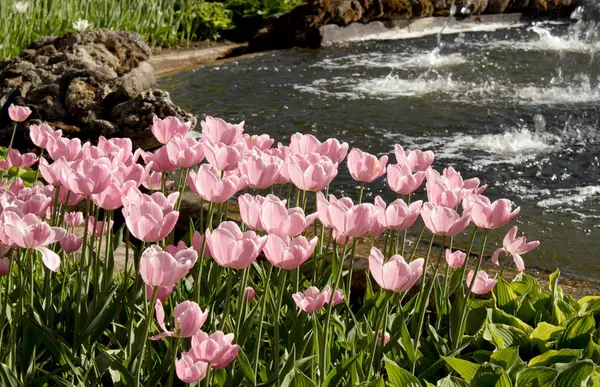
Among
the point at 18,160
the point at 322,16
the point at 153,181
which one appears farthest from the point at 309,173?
the point at 322,16

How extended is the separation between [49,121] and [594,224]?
3.56 metres

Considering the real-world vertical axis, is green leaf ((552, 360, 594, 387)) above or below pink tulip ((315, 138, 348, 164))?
below

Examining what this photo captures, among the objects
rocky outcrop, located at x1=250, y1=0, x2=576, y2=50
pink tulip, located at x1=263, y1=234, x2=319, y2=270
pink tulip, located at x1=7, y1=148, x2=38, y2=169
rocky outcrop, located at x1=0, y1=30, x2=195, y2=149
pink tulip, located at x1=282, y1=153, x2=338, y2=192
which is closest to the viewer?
pink tulip, located at x1=263, y1=234, x2=319, y2=270

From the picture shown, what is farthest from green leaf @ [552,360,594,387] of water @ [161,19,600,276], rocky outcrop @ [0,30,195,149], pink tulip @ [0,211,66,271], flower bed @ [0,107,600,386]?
rocky outcrop @ [0,30,195,149]

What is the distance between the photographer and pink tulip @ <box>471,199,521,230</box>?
7.13 ft

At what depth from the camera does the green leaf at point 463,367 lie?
2.22m

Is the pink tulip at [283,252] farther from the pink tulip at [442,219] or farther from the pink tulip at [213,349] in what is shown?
the pink tulip at [442,219]

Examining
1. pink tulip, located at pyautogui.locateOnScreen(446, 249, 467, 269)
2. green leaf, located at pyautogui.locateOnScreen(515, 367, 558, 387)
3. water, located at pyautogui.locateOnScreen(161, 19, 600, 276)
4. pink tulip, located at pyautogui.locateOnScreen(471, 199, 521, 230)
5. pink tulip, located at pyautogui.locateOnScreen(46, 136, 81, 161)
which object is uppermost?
pink tulip, located at pyautogui.locateOnScreen(46, 136, 81, 161)

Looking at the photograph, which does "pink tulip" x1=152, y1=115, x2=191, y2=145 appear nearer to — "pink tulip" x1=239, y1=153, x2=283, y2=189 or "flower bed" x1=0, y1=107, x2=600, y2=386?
"flower bed" x1=0, y1=107, x2=600, y2=386

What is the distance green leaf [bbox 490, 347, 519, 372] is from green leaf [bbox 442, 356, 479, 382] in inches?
4.4

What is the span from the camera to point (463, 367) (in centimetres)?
224

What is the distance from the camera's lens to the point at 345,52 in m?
11.4

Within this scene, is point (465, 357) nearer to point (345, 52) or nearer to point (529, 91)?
point (529, 91)

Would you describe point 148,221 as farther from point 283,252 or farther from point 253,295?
point 253,295
